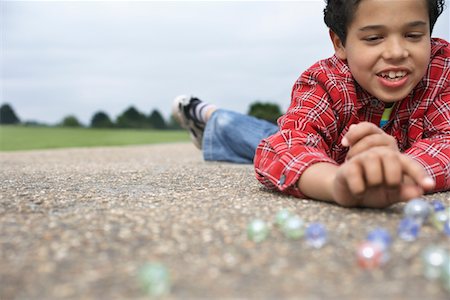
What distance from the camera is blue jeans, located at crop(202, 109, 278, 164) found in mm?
4715

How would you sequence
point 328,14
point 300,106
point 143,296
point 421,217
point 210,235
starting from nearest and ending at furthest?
point 143,296 < point 210,235 < point 421,217 < point 300,106 < point 328,14

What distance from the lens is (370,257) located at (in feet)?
4.42

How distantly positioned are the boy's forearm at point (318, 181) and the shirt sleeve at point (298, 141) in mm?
38

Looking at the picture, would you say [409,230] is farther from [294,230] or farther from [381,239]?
[294,230]

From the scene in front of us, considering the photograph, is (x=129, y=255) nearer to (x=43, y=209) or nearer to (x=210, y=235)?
(x=210, y=235)

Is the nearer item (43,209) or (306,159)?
(43,209)

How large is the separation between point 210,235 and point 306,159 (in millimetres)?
765

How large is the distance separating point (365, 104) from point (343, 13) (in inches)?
18.3

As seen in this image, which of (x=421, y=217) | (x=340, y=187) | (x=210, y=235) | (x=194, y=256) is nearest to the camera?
(x=194, y=256)

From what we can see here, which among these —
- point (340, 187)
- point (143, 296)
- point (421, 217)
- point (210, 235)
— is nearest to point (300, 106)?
point (340, 187)

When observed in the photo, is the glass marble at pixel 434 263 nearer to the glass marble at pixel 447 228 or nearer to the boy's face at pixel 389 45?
the glass marble at pixel 447 228

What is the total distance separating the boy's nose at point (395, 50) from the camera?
7.93ft

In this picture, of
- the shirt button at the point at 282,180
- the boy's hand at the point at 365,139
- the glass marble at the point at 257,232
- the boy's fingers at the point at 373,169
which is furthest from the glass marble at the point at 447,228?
the shirt button at the point at 282,180

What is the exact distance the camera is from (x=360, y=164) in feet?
5.65
